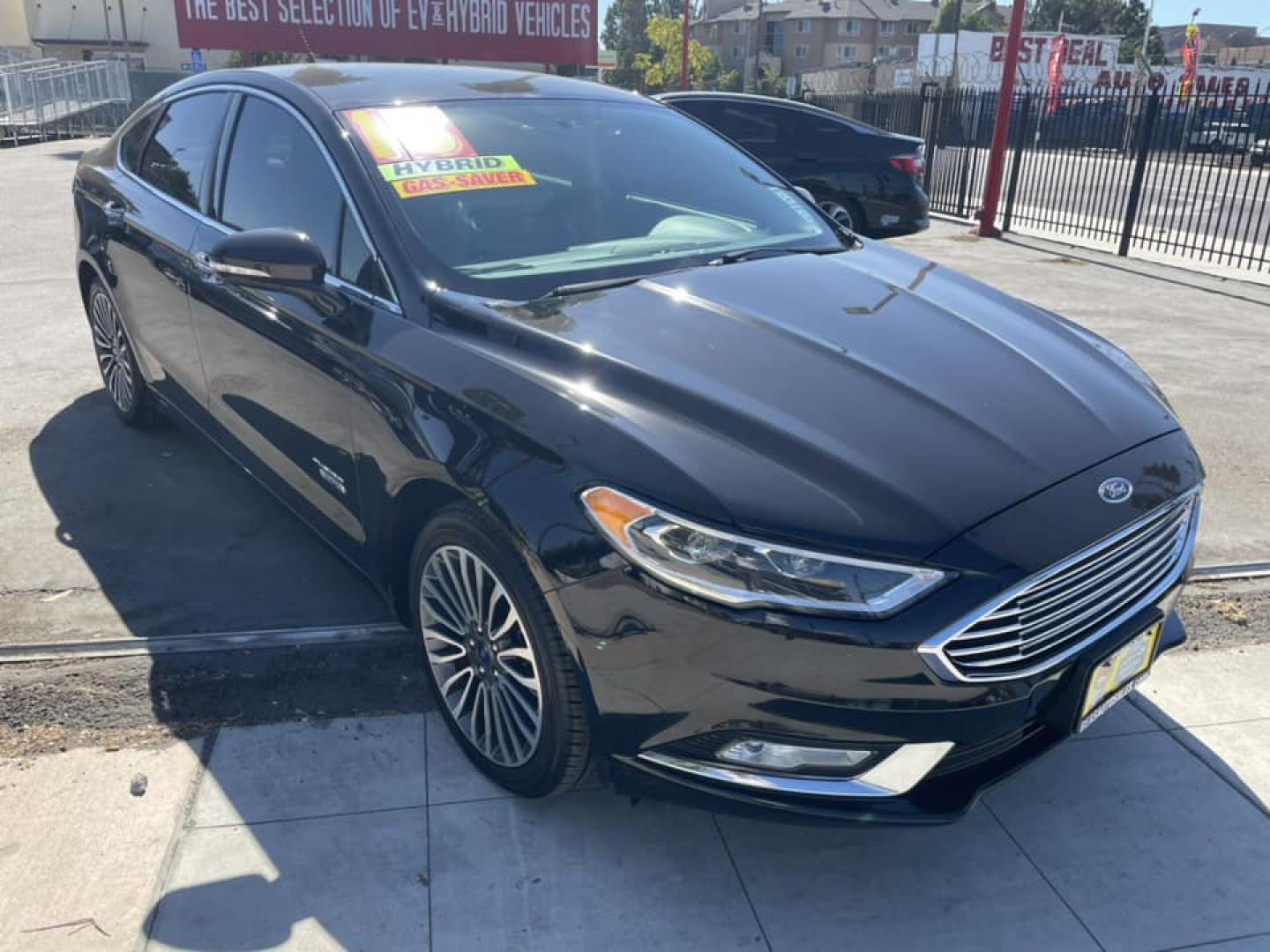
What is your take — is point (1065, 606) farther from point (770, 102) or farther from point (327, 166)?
point (770, 102)

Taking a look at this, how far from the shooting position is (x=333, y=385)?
2891mm

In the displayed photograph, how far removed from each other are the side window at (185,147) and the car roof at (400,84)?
0.44 feet

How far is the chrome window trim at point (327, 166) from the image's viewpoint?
9.16ft

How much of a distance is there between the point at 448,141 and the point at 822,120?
7.66 metres

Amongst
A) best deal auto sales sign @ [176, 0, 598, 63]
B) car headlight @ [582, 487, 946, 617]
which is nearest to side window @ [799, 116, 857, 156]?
car headlight @ [582, 487, 946, 617]

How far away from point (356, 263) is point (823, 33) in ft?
315

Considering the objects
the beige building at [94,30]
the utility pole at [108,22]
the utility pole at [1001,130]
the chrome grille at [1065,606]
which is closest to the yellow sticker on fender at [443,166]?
the chrome grille at [1065,606]

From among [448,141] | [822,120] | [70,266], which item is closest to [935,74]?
[822,120]

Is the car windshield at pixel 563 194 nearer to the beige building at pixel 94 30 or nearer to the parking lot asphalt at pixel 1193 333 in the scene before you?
the parking lot asphalt at pixel 1193 333

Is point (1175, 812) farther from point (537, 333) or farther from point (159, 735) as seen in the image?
point (159, 735)

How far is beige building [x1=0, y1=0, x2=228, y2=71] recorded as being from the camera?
49.0 m

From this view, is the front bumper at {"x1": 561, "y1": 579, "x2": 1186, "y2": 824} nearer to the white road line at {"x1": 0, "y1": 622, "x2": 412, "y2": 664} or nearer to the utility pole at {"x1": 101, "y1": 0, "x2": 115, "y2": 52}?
the white road line at {"x1": 0, "y1": 622, "x2": 412, "y2": 664}

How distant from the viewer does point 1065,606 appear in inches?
85.4

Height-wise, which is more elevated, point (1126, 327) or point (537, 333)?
point (537, 333)
